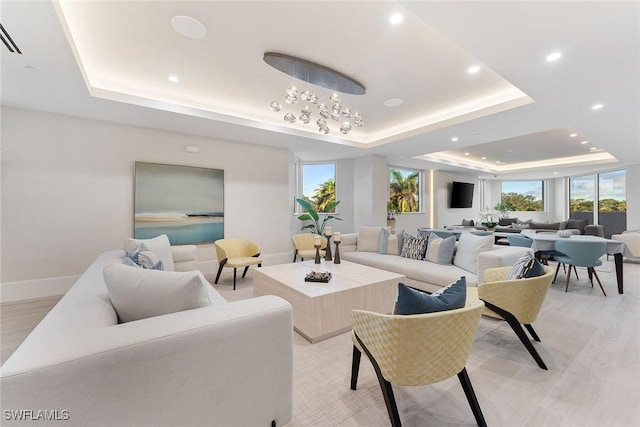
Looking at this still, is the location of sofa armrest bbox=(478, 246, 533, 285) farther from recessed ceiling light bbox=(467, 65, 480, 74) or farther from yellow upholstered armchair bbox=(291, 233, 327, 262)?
yellow upholstered armchair bbox=(291, 233, 327, 262)

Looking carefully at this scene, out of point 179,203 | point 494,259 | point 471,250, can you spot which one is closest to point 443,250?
point 471,250

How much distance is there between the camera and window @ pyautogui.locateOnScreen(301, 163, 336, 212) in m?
7.66

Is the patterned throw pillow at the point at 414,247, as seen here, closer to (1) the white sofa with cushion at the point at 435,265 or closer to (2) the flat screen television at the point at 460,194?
(1) the white sofa with cushion at the point at 435,265

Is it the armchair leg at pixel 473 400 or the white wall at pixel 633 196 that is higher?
the white wall at pixel 633 196

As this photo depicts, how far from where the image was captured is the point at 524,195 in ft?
37.8

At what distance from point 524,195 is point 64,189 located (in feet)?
48.3

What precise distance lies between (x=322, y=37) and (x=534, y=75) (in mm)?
2167

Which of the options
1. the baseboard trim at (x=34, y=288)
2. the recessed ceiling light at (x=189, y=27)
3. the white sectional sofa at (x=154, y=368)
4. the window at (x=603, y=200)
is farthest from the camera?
the window at (x=603, y=200)

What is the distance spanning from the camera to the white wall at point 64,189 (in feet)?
11.8

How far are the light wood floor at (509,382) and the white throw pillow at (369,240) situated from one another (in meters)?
2.28

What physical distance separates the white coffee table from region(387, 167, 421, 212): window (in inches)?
223

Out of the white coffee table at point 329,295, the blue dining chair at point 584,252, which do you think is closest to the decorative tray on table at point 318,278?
the white coffee table at point 329,295

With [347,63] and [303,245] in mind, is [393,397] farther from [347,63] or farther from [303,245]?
[303,245]

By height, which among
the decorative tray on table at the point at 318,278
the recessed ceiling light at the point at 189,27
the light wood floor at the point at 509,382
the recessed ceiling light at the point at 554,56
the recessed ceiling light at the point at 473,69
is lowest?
the light wood floor at the point at 509,382
